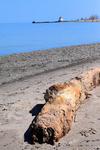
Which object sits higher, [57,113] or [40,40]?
[57,113]

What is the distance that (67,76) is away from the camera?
45.0ft

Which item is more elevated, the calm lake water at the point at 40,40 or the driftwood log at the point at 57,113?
the driftwood log at the point at 57,113

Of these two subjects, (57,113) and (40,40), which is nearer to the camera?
(57,113)

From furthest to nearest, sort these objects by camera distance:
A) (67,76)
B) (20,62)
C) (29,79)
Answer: (20,62) → (29,79) → (67,76)

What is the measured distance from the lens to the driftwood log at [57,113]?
23.3ft

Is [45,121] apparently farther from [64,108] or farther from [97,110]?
[97,110]

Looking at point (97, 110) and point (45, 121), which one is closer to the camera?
point (45, 121)

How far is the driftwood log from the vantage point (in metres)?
7.09

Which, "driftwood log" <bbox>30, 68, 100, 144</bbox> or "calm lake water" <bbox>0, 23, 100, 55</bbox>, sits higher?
"driftwood log" <bbox>30, 68, 100, 144</bbox>

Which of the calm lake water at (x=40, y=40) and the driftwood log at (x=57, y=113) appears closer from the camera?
the driftwood log at (x=57, y=113)

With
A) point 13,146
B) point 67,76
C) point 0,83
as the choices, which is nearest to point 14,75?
point 0,83

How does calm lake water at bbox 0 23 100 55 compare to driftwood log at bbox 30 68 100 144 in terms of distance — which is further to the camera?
calm lake water at bbox 0 23 100 55

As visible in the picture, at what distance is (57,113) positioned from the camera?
737 centimetres

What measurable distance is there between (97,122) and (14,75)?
30.8 ft
